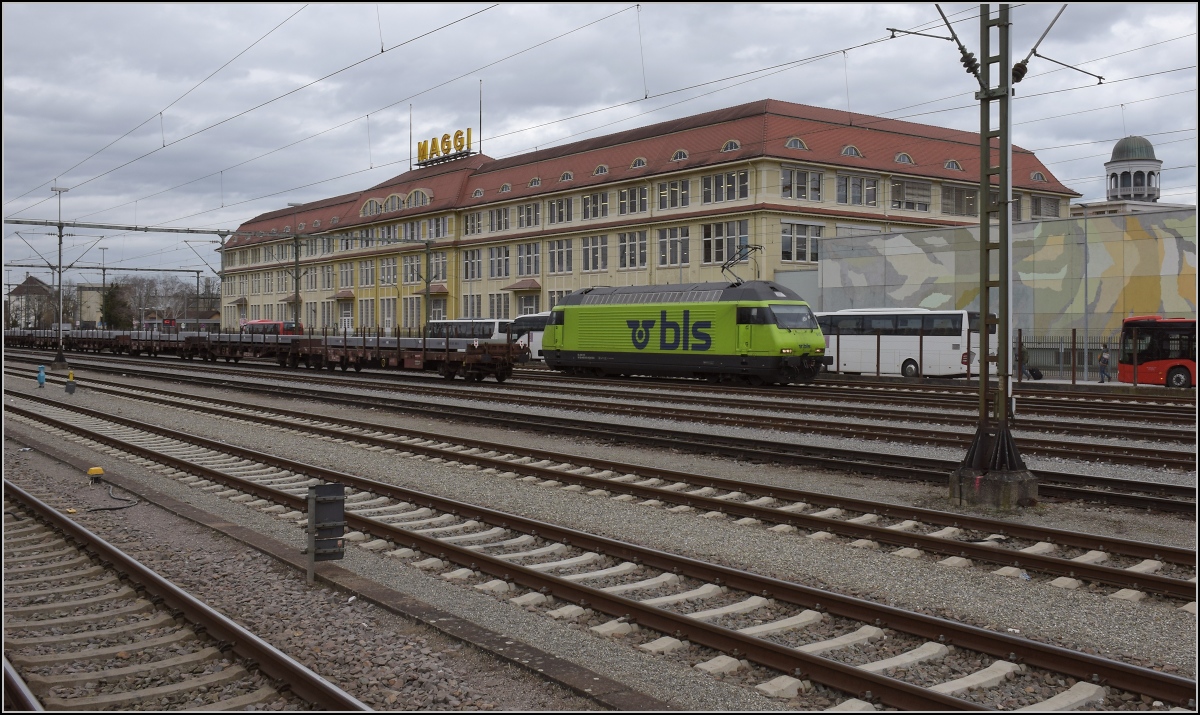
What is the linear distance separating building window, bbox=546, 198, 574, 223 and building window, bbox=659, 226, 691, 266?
8909mm

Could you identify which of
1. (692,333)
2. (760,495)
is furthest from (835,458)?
(692,333)

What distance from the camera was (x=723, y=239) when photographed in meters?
55.8

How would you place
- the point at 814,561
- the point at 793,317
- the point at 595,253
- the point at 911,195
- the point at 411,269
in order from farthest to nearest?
the point at 411,269 < the point at 595,253 < the point at 911,195 < the point at 793,317 < the point at 814,561

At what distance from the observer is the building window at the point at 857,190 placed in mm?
57188

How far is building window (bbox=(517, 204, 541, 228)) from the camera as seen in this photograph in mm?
68438

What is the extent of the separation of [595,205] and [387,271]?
25.6 metres

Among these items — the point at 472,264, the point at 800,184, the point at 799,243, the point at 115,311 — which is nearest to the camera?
the point at 800,184

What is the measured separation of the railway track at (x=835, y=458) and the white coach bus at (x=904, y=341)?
19159 mm

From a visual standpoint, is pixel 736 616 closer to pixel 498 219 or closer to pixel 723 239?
pixel 723 239

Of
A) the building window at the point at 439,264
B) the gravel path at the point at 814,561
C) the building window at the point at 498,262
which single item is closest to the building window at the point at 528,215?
the building window at the point at 498,262

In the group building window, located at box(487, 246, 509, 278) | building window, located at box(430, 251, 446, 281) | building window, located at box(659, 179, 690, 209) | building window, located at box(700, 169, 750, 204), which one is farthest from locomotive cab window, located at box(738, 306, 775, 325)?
building window, located at box(430, 251, 446, 281)

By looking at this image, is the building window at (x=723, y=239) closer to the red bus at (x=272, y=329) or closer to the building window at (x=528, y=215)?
the building window at (x=528, y=215)

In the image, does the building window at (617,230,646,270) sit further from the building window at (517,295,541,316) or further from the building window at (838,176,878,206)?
the building window at (838,176,878,206)

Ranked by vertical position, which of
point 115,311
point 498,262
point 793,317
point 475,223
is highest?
point 475,223
